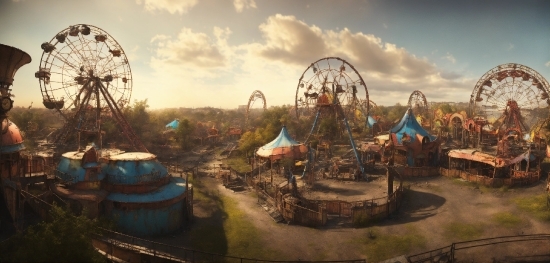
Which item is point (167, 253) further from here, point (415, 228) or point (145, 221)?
point (415, 228)

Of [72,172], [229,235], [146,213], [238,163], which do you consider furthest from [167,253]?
[238,163]

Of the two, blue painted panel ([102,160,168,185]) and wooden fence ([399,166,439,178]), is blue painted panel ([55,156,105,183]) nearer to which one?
blue painted panel ([102,160,168,185])

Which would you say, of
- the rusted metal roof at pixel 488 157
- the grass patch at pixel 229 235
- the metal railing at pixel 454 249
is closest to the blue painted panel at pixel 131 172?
the grass patch at pixel 229 235

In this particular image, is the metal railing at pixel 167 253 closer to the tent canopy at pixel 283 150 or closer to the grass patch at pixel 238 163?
the tent canopy at pixel 283 150

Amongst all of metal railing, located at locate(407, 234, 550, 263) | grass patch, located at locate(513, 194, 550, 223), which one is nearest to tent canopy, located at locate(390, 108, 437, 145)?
grass patch, located at locate(513, 194, 550, 223)

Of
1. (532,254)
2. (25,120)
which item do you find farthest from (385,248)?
(25,120)

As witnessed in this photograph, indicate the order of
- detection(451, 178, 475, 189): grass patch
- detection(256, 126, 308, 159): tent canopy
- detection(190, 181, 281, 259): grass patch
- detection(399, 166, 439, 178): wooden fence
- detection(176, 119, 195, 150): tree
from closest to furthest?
detection(190, 181, 281, 259): grass patch
detection(451, 178, 475, 189): grass patch
detection(256, 126, 308, 159): tent canopy
detection(399, 166, 439, 178): wooden fence
detection(176, 119, 195, 150): tree

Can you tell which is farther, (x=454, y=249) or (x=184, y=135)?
(x=184, y=135)
